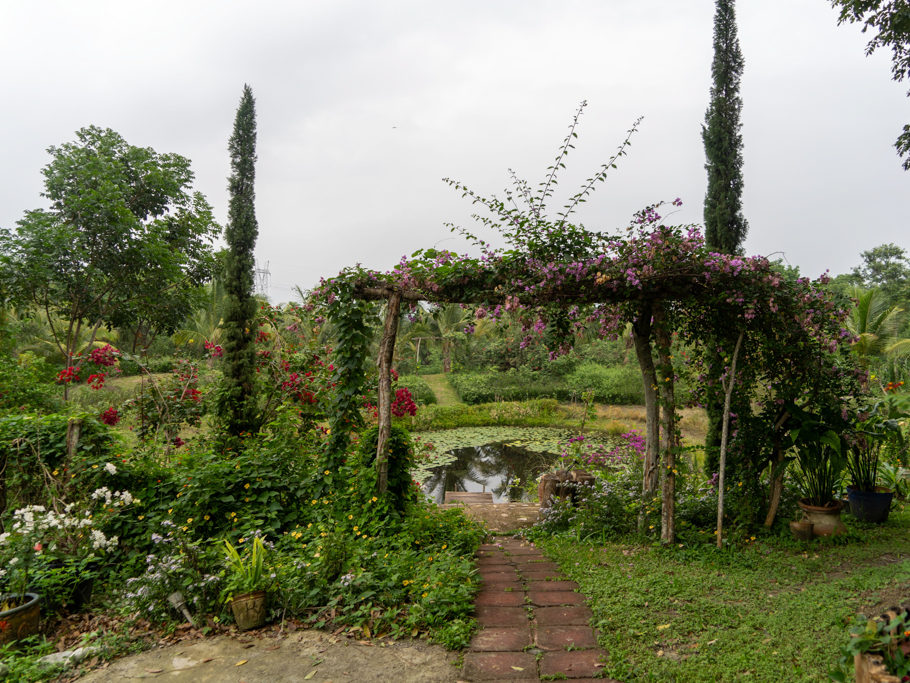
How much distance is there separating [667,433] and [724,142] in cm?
597

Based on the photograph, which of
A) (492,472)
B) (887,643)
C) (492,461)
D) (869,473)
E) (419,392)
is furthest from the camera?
(419,392)

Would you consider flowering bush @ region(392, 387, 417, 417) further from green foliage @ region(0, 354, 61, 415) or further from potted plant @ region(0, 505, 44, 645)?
green foliage @ region(0, 354, 61, 415)

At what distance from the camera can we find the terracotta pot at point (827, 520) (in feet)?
15.0

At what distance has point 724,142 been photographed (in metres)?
8.24

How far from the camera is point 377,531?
4402mm

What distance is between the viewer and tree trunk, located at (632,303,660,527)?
498 centimetres

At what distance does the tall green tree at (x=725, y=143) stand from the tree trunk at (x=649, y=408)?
13.6ft

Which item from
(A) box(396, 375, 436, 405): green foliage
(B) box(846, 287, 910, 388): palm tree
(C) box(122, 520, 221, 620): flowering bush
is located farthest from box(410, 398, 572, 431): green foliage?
(C) box(122, 520, 221, 620): flowering bush

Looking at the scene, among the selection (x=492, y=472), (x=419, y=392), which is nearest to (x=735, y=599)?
(x=492, y=472)

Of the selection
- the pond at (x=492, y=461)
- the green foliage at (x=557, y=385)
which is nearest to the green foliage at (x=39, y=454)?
the pond at (x=492, y=461)

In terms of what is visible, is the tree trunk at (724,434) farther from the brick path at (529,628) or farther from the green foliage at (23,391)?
the green foliage at (23,391)

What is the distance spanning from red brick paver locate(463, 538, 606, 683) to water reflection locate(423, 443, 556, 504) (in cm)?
520

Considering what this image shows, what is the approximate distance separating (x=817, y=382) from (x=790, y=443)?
0.61m

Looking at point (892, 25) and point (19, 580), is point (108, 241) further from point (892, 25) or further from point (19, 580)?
point (892, 25)
